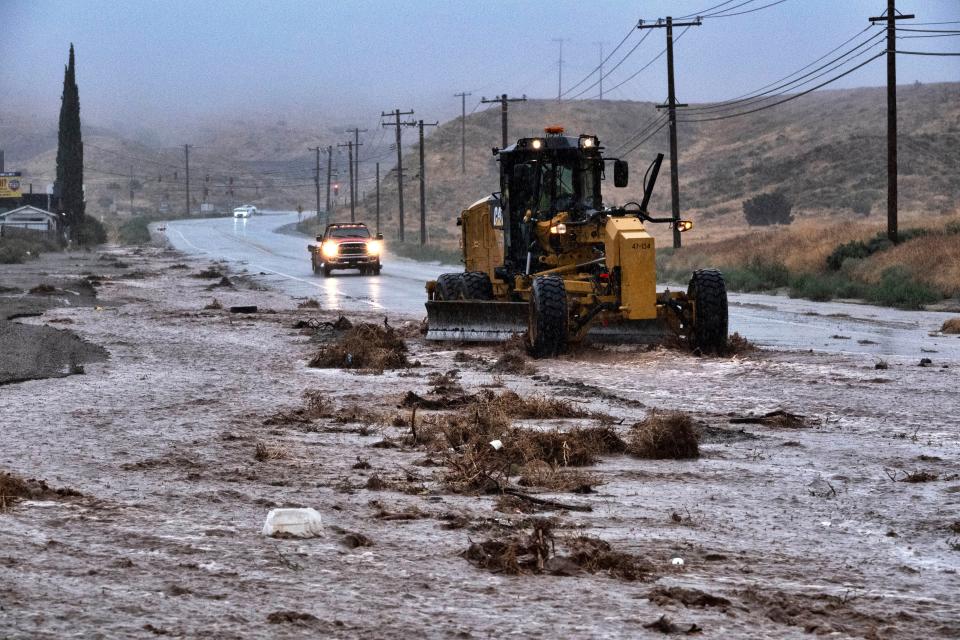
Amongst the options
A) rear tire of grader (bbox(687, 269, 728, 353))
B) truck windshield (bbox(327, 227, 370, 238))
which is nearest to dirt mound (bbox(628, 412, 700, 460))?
rear tire of grader (bbox(687, 269, 728, 353))

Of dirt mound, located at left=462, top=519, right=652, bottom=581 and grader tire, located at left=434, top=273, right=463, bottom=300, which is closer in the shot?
dirt mound, located at left=462, top=519, right=652, bottom=581

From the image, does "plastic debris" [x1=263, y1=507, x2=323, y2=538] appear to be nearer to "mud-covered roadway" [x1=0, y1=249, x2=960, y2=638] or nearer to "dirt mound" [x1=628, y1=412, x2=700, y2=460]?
"mud-covered roadway" [x1=0, y1=249, x2=960, y2=638]

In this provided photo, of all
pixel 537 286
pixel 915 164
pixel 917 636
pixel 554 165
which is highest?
pixel 915 164

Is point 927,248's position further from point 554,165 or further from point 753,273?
point 554,165

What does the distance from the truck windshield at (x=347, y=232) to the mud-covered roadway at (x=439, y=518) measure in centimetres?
3497

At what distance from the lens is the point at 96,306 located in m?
28.2

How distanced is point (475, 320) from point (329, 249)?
96.6ft

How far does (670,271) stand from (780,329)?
2438cm

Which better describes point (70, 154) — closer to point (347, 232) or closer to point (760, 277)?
point (347, 232)

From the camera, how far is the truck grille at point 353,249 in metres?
48.5

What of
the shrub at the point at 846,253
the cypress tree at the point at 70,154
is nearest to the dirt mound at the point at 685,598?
the shrub at the point at 846,253

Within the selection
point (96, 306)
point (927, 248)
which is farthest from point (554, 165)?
point (927, 248)

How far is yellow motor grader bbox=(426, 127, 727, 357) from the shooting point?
643 inches

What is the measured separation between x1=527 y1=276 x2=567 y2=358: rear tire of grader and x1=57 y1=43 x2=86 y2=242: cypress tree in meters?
76.9
